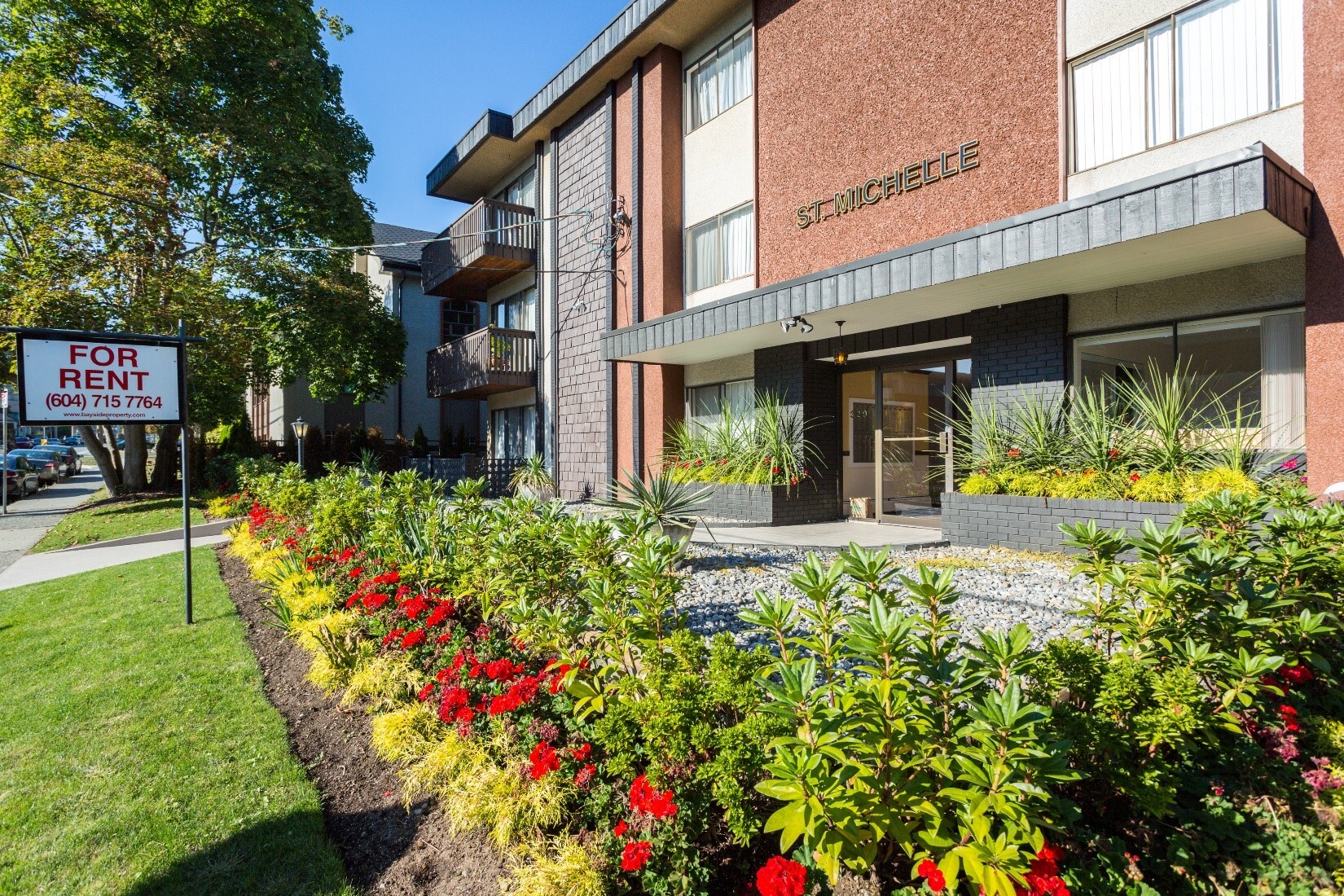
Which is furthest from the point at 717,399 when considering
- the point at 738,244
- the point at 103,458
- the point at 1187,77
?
the point at 103,458

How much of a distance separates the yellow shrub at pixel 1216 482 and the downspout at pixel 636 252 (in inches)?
356

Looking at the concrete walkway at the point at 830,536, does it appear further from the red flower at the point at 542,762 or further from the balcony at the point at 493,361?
the balcony at the point at 493,361

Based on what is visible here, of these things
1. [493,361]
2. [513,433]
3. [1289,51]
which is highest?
[1289,51]

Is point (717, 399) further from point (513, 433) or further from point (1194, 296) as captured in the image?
point (513, 433)

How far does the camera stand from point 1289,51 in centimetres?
631

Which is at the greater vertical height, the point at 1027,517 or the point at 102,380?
the point at 102,380

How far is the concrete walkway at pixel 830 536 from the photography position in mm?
8352

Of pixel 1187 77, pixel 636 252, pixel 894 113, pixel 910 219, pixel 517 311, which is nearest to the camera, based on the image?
pixel 1187 77

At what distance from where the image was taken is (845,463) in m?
11.5

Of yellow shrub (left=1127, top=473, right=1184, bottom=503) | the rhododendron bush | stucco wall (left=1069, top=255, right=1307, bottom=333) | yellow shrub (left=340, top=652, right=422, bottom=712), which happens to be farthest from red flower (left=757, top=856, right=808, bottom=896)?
stucco wall (left=1069, top=255, right=1307, bottom=333)

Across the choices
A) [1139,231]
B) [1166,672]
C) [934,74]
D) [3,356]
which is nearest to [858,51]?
[934,74]

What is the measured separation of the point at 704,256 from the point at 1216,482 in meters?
9.06

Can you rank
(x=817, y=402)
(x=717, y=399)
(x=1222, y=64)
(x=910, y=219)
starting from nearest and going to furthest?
(x=1222, y=64) < (x=910, y=219) < (x=817, y=402) < (x=717, y=399)

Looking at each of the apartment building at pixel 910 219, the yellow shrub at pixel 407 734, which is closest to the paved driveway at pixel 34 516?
the apartment building at pixel 910 219
